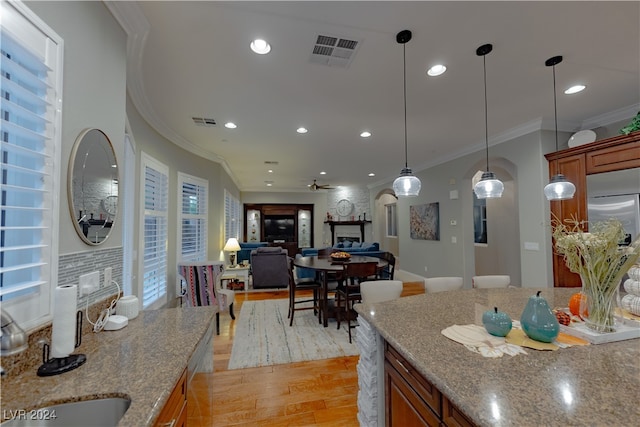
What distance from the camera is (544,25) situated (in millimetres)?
1992

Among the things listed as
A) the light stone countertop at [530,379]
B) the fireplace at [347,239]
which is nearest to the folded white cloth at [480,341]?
the light stone countertop at [530,379]

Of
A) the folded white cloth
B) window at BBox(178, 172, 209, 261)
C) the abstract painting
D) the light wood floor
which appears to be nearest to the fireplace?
the abstract painting

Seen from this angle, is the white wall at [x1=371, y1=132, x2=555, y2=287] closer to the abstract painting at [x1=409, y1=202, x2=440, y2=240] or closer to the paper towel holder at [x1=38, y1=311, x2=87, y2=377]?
the abstract painting at [x1=409, y1=202, x2=440, y2=240]

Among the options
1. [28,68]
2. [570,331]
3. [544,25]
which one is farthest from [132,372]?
[544,25]

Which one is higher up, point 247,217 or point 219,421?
point 247,217

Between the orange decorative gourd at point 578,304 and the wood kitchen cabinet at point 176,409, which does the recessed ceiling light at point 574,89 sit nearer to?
the orange decorative gourd at point 578,304

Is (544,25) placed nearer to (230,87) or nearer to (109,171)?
(230,87)

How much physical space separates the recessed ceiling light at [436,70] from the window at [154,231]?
3294 mm

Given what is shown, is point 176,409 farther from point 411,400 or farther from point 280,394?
point 280,394

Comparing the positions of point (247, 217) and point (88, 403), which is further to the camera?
point (247, 217)

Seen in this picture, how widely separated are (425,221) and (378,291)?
4413 millimetres

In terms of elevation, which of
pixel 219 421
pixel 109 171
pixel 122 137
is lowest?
pixel 219 421

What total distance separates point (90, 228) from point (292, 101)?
2.37m

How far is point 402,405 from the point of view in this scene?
4.53 feet
